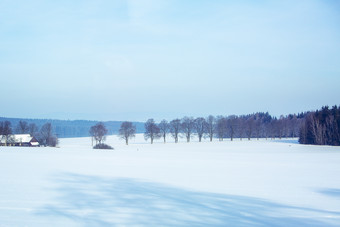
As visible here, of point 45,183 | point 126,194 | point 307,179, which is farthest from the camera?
point 307,179

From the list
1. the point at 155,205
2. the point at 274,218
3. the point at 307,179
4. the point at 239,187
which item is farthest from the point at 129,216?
the point at 307,179

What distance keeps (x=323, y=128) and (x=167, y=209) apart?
62004 mm

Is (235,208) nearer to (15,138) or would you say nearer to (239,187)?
(239,187)

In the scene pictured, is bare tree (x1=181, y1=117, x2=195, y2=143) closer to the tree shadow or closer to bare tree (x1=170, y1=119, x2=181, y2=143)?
bare tree (x1=170, y1=119, x2=181, y2=143)

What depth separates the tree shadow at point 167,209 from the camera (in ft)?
23.0

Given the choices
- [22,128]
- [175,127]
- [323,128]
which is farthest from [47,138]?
[323,128]

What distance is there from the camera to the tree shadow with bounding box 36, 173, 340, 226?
701 centimetres

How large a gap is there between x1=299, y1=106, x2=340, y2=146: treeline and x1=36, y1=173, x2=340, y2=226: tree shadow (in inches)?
2254

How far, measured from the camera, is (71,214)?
7371mm

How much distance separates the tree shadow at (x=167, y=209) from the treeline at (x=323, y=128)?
5725 cm

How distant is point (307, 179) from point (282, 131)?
274ft

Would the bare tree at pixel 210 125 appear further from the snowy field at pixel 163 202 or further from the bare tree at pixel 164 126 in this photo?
the snowy field at pixel 163 202

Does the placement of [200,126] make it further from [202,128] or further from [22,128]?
[22,128]

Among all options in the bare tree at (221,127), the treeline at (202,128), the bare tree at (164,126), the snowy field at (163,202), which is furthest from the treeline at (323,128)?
the snowy field at (163,202)
